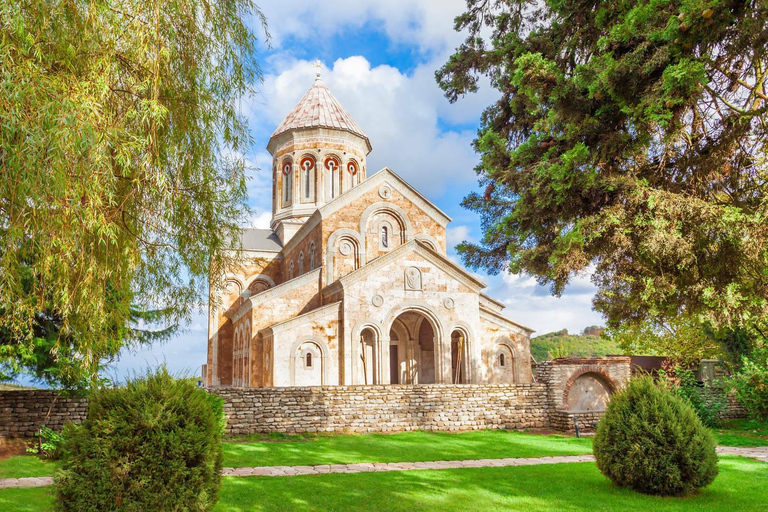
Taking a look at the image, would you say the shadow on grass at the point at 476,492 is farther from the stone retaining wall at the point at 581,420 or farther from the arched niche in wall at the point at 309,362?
the arched niche in wall at the point at 309,362

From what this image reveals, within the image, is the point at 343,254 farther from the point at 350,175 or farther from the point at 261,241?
A: the point at 261,241

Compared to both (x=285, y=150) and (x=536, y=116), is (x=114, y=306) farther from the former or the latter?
(x=285, y=150)

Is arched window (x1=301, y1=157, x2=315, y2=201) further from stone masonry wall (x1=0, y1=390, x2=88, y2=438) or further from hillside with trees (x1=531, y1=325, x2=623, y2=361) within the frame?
hillside with trees (x1=531, y1=325, x2=623, y2=361)

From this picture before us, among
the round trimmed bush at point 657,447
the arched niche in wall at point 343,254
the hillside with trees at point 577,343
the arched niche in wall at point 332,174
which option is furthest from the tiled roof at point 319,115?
the hillside with trees at point 577,343

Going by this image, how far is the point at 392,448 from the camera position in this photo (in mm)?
11805

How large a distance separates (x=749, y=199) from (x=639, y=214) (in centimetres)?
227

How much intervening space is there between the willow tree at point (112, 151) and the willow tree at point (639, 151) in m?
4.14

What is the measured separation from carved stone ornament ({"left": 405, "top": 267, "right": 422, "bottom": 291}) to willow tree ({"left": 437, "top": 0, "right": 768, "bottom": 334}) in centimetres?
1014

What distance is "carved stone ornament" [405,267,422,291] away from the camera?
64.3 feet

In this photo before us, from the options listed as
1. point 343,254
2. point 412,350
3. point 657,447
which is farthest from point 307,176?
point 657,447

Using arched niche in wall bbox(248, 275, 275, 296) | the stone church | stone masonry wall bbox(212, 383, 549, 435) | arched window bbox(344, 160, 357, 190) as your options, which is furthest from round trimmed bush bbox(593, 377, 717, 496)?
arched niche in wall bbox(248, 275, 275, 296)

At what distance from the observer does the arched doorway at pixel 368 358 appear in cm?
1881

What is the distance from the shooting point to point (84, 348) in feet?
20.8

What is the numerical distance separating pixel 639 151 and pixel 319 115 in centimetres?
2301
